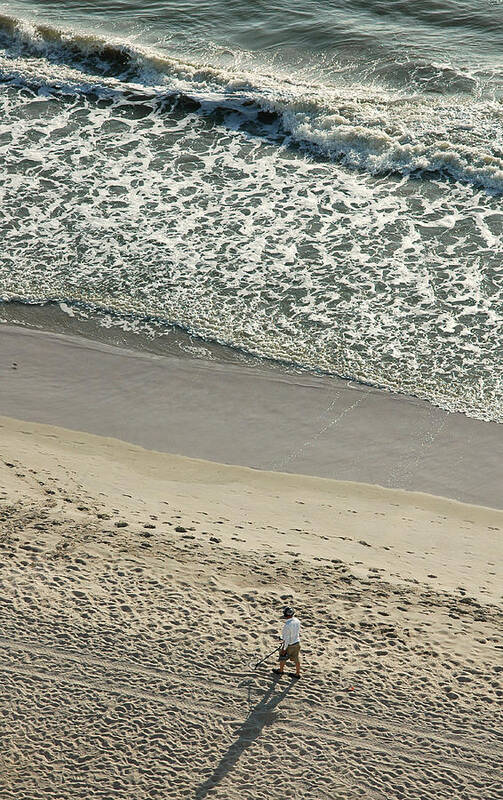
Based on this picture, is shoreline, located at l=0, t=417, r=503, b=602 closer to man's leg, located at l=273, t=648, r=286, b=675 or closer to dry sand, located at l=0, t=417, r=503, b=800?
dry sand, located at l=0, t=417, r=503, b=800

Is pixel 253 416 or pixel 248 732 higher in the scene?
pixel 253 416

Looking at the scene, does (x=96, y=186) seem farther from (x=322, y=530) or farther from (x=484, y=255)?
(x=322, y=530)

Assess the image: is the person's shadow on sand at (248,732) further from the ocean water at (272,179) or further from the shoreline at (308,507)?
the ocean water at (272,179)

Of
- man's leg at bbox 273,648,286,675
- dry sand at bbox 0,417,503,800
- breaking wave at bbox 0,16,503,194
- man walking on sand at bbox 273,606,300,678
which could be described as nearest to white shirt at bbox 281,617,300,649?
man walking on sand at bbox 273,606,300,678

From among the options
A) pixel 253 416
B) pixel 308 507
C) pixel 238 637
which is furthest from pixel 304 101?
pixel 238 637

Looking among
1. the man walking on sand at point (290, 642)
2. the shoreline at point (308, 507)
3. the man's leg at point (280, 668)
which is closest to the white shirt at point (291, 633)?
the man walking on sand at point (290, 642)

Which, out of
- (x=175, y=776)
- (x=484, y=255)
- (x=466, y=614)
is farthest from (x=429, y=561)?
(x=484, y=255)

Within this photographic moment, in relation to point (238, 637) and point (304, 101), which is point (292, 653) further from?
point (304, 101)
